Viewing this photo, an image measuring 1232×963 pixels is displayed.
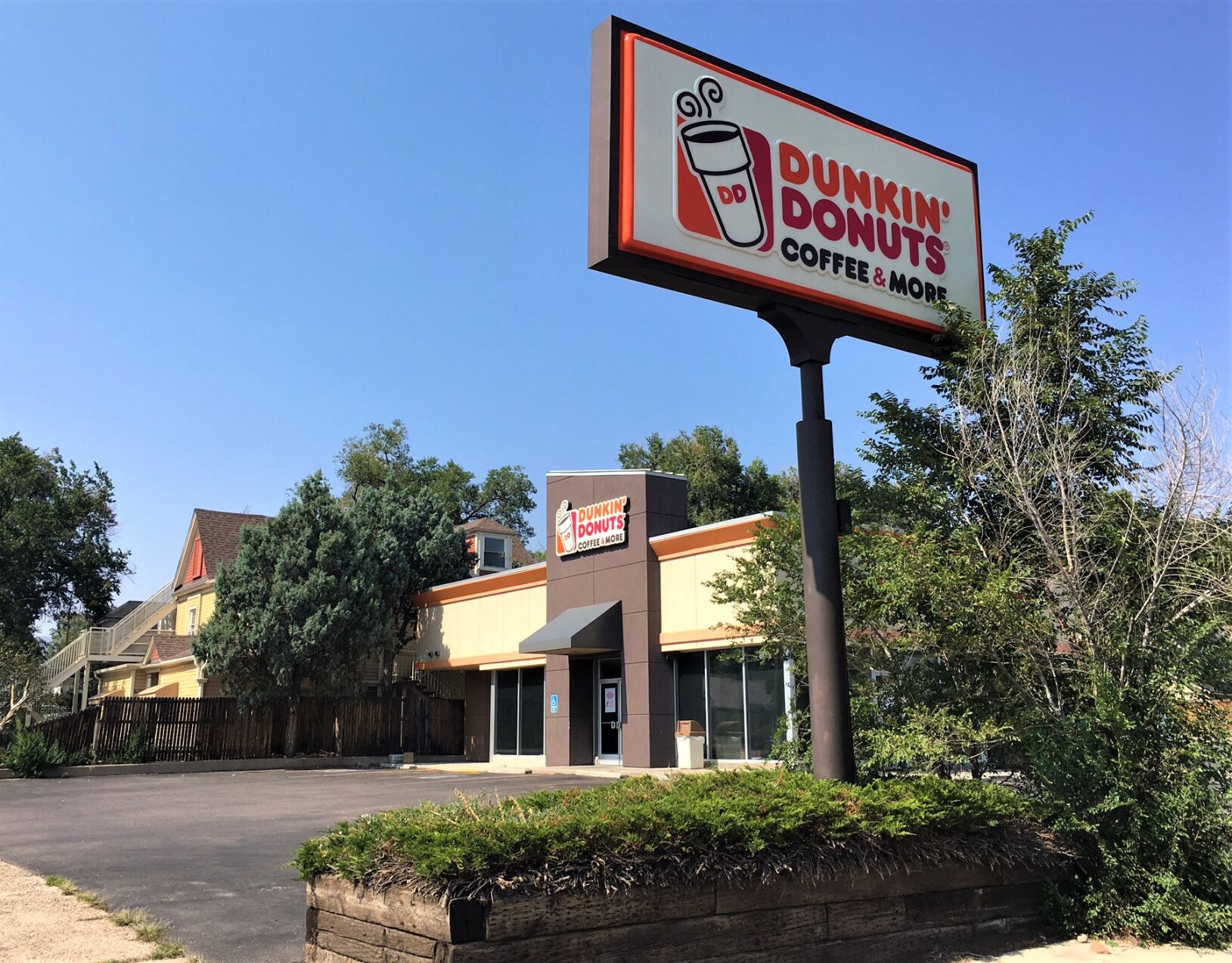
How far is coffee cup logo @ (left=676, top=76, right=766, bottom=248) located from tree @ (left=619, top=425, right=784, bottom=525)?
1571 inches

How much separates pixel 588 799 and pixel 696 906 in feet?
4.10

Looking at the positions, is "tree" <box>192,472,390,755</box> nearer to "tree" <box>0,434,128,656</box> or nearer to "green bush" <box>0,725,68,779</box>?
"green bush" <box>0,725,68,779</box>

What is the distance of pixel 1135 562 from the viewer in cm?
776

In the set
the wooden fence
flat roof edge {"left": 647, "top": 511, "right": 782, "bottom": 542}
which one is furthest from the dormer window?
flat roof edge {"left": 647, "top": 511, "right": 782, "bottom": 542}

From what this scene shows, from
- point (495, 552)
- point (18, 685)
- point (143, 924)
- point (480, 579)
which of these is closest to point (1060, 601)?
point (143, 924)

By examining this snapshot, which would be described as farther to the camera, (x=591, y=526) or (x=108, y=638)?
(x=108, y=638)

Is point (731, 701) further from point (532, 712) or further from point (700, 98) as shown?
point (700, 98)

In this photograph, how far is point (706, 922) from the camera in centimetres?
544

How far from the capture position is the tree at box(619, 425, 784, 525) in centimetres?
4841

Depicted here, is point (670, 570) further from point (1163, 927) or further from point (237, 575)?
point (1163, 927)

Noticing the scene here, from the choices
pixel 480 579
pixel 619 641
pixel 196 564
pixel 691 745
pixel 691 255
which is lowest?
pixel 691 745

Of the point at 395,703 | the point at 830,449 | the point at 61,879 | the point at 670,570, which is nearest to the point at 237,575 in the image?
the point at 395,703

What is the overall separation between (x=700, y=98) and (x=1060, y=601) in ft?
15.8

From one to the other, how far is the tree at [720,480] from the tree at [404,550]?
1623 centimetres
